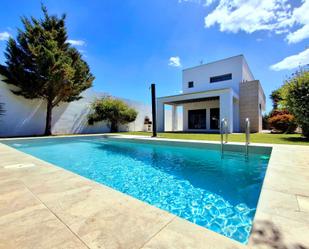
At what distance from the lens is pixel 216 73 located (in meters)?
17.3

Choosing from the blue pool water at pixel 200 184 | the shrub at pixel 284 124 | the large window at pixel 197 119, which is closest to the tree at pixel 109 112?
the large window at pixel 197 119

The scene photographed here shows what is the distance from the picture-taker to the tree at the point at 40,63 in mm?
11922

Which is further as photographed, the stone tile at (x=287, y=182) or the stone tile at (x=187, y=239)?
the stone tile at (x=287, y=182)

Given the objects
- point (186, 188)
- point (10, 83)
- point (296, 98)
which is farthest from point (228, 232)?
point (10, 83)

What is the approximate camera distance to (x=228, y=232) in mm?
2078

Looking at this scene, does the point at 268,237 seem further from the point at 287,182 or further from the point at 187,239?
the point at 287,182

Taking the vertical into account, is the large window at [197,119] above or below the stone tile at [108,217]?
above

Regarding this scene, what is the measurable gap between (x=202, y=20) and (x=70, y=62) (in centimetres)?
1027

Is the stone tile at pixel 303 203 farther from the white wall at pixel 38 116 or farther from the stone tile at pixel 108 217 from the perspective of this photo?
the white wall at pixel 38 116

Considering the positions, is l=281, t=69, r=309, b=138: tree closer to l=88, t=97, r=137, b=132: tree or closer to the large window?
the large window

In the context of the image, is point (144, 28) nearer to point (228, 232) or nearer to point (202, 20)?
point (202, 20)

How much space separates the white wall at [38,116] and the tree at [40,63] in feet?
3.16

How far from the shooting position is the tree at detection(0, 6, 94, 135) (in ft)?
39.1

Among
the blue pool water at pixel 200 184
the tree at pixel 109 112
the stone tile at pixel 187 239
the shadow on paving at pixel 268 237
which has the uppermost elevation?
the tree at pixel 109 112
